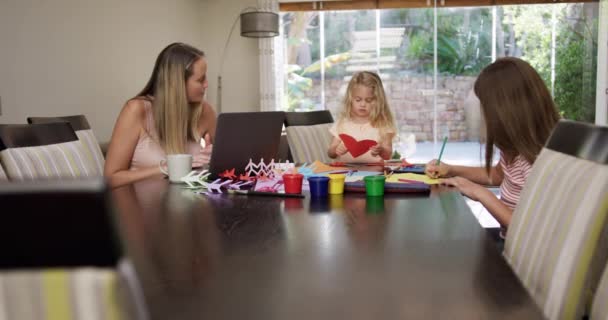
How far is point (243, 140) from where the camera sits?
1.95 metres

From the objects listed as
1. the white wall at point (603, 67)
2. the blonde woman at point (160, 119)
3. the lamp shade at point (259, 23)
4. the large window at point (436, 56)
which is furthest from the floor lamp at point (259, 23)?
the blonde woman at point (160, 119)

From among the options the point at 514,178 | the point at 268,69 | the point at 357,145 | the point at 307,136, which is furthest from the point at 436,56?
the point at 514,178

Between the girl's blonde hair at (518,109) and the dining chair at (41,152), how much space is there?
4.39 ft

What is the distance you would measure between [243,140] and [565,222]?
113 centimetres

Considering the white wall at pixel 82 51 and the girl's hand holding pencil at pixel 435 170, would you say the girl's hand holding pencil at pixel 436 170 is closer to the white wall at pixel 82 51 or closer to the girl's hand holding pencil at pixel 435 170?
the girl's hand holding pencil at pixel 435 170

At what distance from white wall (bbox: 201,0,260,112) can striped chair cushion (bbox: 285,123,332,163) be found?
12.9ft

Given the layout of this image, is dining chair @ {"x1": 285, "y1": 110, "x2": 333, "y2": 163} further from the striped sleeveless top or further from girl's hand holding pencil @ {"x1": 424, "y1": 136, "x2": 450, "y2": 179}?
the striped sleeveless top

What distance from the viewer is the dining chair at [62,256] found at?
0.41m

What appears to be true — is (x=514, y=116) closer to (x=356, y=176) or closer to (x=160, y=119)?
(x=356, y=176)

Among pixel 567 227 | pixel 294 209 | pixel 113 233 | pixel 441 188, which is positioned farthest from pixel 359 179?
Result: pixel 113 233

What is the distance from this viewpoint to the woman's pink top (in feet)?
7.97

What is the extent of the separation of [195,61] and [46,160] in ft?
2.77

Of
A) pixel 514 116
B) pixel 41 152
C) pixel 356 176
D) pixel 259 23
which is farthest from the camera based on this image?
pixel 259 23

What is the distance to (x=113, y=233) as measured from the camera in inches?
16.1
